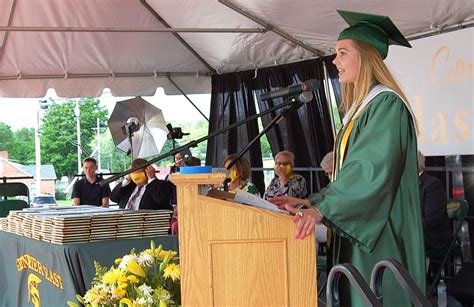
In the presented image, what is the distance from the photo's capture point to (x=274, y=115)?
5793mm

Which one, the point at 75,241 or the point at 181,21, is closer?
the point at 75,241

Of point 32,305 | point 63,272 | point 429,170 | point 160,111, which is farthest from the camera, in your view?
point 160,111

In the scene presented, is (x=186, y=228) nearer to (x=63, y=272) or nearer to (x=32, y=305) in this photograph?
(x=63, y=272)

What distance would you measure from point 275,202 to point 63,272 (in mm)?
1279

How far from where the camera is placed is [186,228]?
5.35ft

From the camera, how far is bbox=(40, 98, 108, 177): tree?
8727 millimetres

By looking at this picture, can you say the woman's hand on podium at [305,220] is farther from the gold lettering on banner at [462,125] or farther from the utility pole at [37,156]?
the utility pole at [37,156]

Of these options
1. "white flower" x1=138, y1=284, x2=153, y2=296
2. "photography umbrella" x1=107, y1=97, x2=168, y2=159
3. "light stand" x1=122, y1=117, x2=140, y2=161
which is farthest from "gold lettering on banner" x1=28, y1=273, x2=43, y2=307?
"photography umbrella" x1=107, y1=97, x2=168, y2=159

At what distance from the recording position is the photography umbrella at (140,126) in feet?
22.8

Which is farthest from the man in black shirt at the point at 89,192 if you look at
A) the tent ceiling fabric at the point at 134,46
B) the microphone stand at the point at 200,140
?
the microphone stand at the point at 200,140

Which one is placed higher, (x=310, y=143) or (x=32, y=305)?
(x=310, y=143)

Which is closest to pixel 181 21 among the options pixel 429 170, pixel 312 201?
pixel 429 170

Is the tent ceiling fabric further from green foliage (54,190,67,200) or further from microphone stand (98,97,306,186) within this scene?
microphone stand (98,97,306,186)

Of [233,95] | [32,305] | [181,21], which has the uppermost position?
[181,21]
